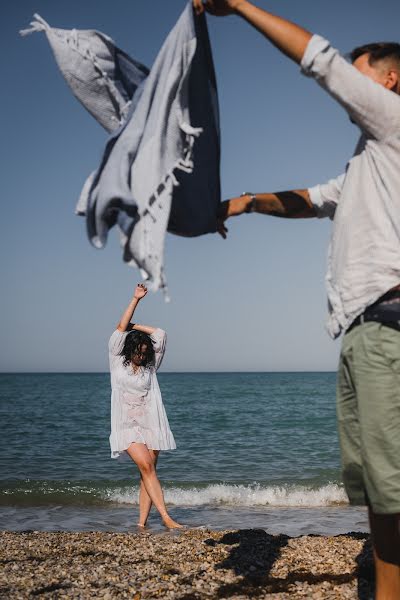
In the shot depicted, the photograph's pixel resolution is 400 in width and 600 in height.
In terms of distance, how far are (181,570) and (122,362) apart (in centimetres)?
253

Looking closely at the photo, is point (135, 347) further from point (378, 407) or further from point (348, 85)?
point (348, 85)

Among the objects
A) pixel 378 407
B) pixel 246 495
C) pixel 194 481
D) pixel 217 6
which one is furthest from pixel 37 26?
pixel 194 481

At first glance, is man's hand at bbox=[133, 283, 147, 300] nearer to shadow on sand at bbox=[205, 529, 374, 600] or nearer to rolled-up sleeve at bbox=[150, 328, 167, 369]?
rolled-up sleeve at bbox=[150, 328, 167, 369]

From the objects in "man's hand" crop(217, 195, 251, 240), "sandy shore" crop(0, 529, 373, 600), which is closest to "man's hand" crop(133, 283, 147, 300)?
"sandy shore" crop(0, 529, 373, 600)

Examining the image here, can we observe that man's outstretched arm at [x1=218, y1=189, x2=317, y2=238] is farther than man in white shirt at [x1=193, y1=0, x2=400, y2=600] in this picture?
Yes

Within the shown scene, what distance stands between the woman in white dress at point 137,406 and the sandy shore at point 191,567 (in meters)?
0.84

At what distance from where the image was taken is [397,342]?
2393 mm

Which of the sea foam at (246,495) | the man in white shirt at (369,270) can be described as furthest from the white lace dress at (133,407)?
the man in white shirt at (369,270)

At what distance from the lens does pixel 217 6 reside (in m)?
2.56

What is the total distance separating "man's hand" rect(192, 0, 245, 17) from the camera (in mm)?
2471

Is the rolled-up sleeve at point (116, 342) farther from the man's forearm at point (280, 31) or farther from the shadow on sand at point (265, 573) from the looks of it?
the man's forearm at point (280, 31)

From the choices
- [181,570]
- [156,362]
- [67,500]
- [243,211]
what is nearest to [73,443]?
[67,500]

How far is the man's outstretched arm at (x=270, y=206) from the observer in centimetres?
297

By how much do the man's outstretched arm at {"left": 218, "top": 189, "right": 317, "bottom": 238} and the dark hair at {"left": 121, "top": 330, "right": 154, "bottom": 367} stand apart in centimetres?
390
